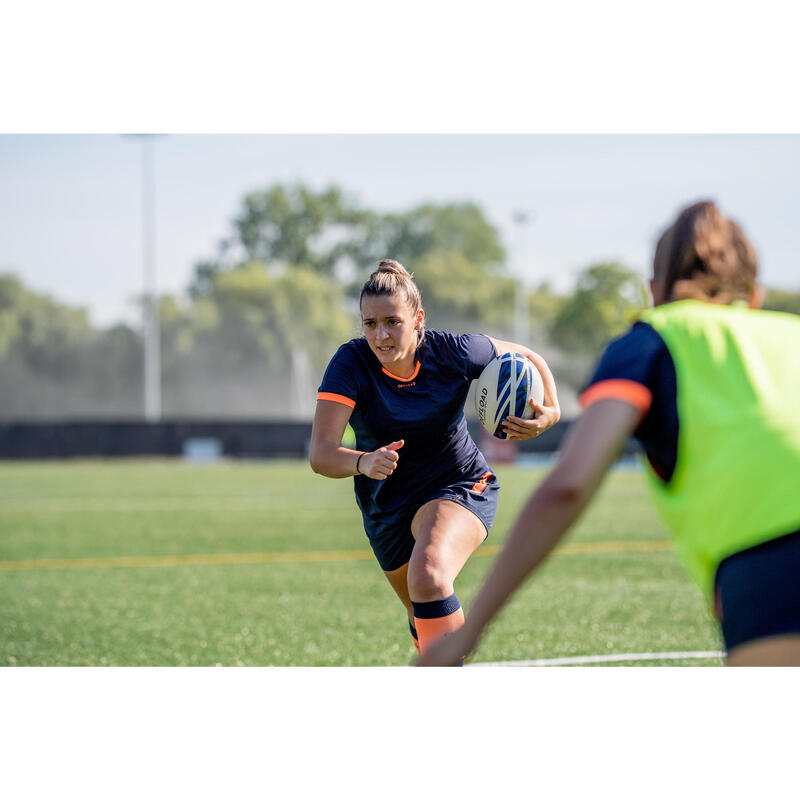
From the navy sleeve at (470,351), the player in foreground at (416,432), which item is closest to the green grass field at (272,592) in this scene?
the player in foreground at (416,432)

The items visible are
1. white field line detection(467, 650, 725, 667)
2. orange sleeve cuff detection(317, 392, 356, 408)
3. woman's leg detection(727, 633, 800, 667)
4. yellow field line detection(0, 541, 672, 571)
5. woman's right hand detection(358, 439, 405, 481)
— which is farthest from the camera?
yellow field line detection(0, 541, 672, 571)

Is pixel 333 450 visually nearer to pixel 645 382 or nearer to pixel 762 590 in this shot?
pixel 645 382

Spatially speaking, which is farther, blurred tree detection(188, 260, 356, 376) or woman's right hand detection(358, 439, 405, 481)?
blurred tree detection(188, 260, 356, 376)

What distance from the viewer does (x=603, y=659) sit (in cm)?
595

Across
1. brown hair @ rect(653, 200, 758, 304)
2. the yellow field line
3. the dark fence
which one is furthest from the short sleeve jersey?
the dark fence

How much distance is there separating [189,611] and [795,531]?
21.6ft

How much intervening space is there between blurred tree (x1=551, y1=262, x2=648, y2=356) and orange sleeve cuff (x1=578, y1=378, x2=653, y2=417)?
54.1 m

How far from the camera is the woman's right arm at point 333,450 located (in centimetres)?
387

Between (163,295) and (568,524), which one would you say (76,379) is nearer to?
(163,295)

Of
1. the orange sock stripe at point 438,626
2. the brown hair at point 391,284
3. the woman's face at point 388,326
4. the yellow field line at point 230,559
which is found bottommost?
the yellow field line at point 230,559

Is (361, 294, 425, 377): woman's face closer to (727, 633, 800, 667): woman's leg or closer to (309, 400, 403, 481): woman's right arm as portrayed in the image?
(309, 400, 403, 481): woman's right arm

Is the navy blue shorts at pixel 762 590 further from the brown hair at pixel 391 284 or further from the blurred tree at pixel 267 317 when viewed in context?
the blurred tree at pixel 267 317

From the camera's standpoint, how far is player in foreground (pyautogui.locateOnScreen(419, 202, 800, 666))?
2.04 meters

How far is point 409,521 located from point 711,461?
2.87 metres
